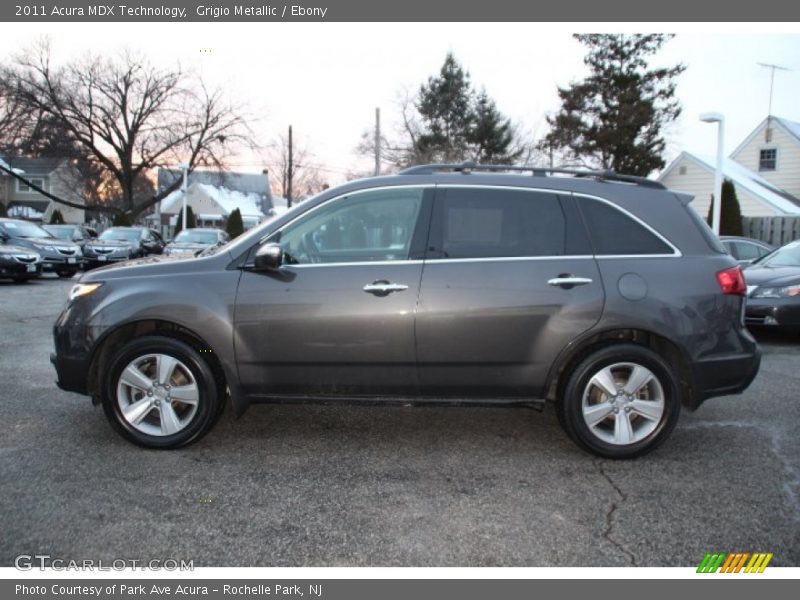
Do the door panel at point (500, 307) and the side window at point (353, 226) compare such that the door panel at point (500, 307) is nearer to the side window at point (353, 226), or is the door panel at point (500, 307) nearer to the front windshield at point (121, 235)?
the side window at point (353, 226)

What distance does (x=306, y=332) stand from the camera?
12.8 feet

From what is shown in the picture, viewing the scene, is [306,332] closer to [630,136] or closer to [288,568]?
[288,568]

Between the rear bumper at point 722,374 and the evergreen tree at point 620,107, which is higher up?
the evergreen tree at point 620,107

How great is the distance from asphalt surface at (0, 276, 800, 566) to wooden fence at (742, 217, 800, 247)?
1696cm

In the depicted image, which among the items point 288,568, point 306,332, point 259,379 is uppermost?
point 306,332

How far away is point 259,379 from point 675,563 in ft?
8.25

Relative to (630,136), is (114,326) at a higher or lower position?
lower

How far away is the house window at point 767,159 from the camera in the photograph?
2934cm

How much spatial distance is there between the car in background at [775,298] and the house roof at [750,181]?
59.1ft

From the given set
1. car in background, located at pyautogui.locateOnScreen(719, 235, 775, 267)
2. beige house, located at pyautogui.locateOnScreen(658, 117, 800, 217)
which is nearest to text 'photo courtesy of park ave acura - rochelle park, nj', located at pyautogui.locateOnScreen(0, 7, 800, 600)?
car in background, located at pyautogui.locateOnScreen(719, 235, 775, 267)

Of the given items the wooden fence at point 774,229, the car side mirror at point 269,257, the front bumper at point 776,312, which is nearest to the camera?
the car side mirror at point 269,257

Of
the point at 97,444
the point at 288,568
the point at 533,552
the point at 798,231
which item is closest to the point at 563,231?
the point at 533,552

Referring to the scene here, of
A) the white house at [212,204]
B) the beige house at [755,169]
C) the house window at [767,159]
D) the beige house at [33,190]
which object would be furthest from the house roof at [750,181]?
the beige house at [33,190]

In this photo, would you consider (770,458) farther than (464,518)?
Yes
